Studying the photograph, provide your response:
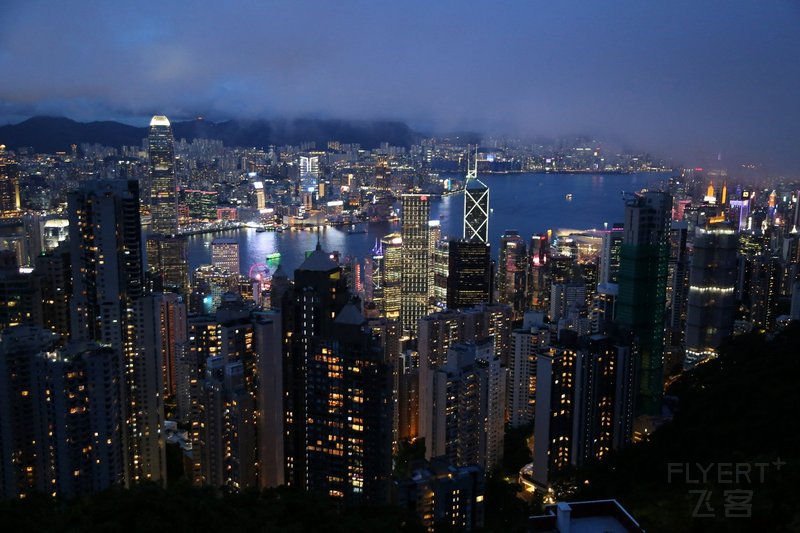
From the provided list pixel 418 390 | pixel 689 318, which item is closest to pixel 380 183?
pixel 689 318

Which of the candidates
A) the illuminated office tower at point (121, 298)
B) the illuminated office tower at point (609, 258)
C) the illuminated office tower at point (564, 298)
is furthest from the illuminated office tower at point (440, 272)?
the illuminated office tower at point (121, 298)

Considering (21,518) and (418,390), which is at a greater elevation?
(21,518)

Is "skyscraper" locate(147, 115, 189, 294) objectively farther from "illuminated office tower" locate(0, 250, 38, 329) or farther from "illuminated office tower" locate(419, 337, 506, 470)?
"illuminated office tower" locate(419, 337, 506, 470)

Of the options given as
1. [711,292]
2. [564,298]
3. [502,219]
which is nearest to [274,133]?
[502,219]

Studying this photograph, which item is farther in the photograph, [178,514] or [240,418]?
[240,418]

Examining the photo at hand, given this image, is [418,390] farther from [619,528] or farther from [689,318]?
[619,528]

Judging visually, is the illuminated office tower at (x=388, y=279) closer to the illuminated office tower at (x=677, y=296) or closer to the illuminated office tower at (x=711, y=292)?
the illuminated office tower at (x=677, y=296)

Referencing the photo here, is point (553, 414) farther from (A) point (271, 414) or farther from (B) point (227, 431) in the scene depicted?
(B) point (227, 431)

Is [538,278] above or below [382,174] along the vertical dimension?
below
